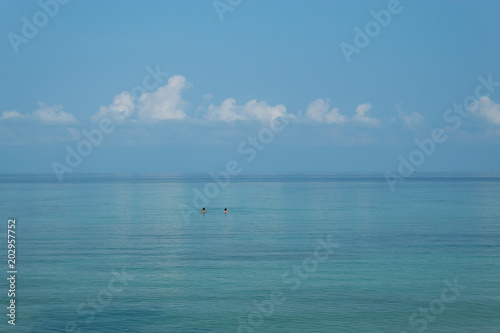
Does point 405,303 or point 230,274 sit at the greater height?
point 230,274

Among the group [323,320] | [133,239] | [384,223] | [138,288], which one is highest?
[384,223]

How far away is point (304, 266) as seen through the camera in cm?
5253

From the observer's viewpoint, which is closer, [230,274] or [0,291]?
[0,291]

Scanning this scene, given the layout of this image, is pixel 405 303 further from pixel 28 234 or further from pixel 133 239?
pixel 28 234

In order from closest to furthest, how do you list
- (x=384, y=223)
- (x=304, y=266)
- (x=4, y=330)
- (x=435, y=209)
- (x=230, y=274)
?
(x=4, y=330), (x=230, y=274), (x=304, y=266), (x=384, y=223), (x=435, y=209)

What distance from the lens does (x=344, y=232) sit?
74438 mm

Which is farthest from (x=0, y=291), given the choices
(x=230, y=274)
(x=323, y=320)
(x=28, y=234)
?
(x=28, y=234)

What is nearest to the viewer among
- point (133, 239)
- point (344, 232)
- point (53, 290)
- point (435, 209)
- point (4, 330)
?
point (4, 330)

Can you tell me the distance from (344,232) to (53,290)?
4060cm

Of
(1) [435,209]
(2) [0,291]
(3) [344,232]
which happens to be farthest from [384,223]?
(2) [0,291]

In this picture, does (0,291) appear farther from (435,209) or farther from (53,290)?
(435,209)

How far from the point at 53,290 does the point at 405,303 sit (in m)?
26.0

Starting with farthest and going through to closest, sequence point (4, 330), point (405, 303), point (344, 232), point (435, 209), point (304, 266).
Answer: point (435, 209)
point (344, 232)
point (304, 266)
point (405, 303)
point (4, 330)

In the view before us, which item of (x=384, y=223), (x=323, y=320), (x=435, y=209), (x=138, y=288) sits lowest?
(x=323, y=320)
